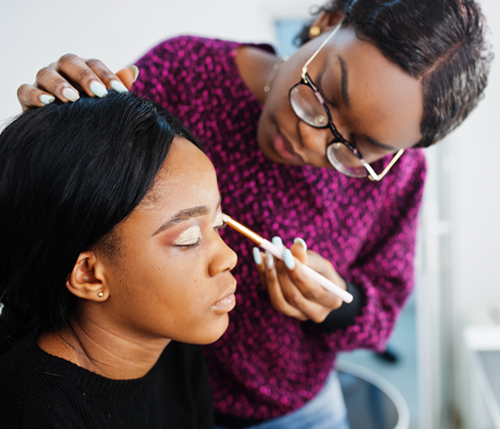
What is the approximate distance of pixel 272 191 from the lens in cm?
96

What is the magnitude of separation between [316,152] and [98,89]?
0.38 meters

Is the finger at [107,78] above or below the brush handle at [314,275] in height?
above

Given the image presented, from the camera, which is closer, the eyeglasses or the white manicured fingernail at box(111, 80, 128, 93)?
the white manicured fingernail at box(111, 80, 128, 93)

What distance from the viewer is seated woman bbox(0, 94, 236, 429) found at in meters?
0.64

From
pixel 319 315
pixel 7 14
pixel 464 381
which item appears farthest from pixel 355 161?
pixel 464 381

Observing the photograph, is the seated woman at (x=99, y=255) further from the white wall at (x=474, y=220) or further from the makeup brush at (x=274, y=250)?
the white wall at (x=474, y=220)

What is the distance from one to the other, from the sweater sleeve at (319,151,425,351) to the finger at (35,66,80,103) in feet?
2.15

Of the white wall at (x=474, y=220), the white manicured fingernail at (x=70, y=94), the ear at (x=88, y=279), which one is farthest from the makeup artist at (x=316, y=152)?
→ the white wall at (x=474, y=220)

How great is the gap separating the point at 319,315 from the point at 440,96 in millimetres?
451

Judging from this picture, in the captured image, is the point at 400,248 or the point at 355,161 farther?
the point at 400,248

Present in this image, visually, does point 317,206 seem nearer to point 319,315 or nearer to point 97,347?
point 319,315

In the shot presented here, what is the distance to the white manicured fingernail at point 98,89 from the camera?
664mm

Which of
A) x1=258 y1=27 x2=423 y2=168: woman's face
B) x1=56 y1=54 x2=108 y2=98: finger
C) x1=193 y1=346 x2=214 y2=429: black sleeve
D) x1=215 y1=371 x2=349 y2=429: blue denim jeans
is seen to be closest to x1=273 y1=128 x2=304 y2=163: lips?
x1=258 y1=27 x2=423 y2=168: woman's face

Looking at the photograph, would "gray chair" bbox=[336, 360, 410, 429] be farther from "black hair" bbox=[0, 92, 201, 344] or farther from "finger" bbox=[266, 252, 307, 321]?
"black hair" bbox=[0, 92, 201, 344]
